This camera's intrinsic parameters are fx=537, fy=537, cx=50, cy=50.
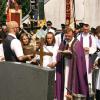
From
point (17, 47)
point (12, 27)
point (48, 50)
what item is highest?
point (12, 27)

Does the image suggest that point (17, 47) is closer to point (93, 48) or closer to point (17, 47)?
point (17, 47)

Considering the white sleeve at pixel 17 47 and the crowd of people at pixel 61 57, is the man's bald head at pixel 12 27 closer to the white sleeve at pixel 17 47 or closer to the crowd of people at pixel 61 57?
the crowd of people at pixel 61 57

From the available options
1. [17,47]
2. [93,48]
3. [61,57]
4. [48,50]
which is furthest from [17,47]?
[93,48]

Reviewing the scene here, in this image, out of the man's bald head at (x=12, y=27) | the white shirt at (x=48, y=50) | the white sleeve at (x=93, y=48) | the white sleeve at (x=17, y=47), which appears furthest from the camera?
the white sleeve at (x=93, y=48)

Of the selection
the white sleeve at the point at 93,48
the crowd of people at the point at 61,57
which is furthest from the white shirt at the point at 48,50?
the white sleeve at the point at 93,48

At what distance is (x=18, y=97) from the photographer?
8.88 metres

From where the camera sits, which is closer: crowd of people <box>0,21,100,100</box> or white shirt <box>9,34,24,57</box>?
white shirt <box>9,34,24,57</box>

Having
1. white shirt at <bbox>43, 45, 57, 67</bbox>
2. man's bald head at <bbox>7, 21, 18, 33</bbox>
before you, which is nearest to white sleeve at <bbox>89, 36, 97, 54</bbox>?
white shirt at <bbox>43, 45, 57, 67</bbox>

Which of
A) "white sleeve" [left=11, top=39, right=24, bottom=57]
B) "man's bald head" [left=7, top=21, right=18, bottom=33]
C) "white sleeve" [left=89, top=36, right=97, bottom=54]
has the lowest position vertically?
"white sleeve" [left=89, top=36, right=97, bottom=54]

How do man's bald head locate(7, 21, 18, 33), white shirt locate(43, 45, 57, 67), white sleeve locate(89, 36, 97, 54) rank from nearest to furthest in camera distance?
1. man's bald head locate(7, 21, 18, 33)
2. white shirt locate(43, 45, 57, 67)
3. white sleeve locate(89, 36, 97, 54)

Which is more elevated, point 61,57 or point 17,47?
point 17,47

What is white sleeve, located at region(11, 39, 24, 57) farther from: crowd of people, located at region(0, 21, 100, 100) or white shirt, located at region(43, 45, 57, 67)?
white shirt, located at region(43, 45, 57, 67)

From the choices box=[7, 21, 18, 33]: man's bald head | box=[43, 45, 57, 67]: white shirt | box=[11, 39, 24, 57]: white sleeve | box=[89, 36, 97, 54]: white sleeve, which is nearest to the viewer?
box=[11, 39, 24, 57]: white sleeve

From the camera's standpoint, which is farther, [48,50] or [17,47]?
[48,50]
